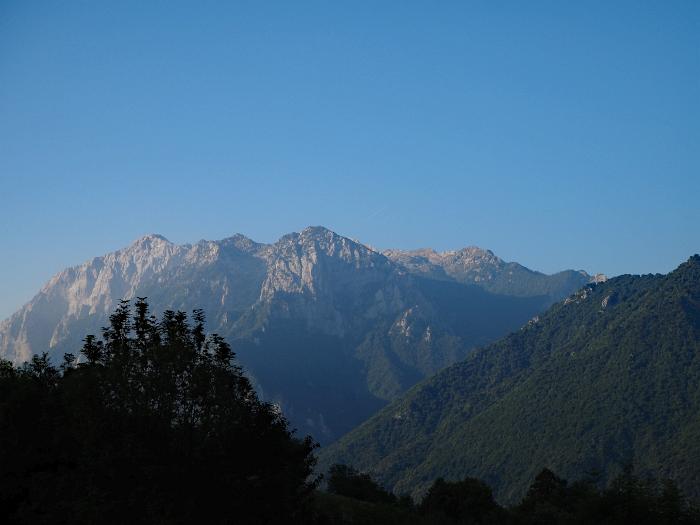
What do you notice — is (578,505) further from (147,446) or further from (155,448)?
(147,446)

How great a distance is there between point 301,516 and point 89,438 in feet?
78.5

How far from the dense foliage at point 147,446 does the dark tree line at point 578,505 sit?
28224mm

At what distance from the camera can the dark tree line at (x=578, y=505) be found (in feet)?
271

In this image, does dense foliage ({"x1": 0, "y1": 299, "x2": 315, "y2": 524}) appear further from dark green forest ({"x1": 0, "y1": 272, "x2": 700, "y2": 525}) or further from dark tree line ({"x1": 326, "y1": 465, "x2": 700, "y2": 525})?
dark tree line ({"x1": 326, "y1": 465, "x2": 700, "y2": 525})

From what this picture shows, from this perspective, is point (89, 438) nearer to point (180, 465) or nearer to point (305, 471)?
point (180, 465)

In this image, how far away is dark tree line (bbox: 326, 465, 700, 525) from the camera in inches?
3248

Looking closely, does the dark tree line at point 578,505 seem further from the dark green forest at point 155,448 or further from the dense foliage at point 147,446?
the dense foliage at point 147,446

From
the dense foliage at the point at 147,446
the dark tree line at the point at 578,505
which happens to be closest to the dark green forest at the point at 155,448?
the dense foliage at the point at 147,446

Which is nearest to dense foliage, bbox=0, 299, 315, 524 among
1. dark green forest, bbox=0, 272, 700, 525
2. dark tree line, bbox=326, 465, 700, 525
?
dark green forest, bbox=0, 272, 700, 525

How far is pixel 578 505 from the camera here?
93.6m

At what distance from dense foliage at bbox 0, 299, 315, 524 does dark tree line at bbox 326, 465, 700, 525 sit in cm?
2822

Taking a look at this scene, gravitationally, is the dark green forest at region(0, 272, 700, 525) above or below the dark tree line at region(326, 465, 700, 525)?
above

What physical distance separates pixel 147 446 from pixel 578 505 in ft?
176

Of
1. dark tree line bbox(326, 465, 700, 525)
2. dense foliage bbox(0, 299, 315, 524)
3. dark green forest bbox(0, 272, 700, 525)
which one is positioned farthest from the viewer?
dark tree line bbox(326, 465, 700, 525)
